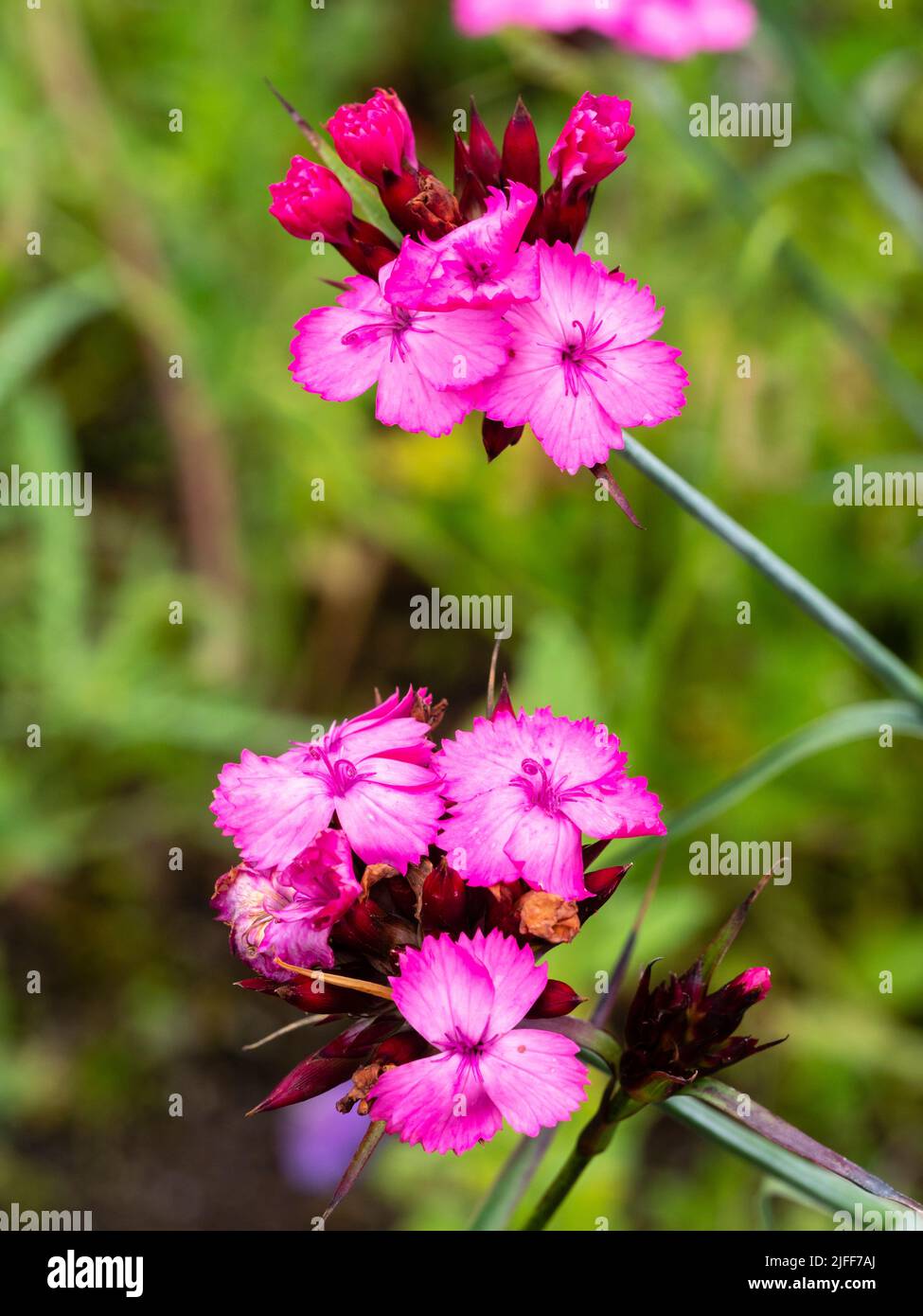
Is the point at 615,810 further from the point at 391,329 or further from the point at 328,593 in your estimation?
the point at 328,593

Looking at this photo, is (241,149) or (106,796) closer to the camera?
(241,149)

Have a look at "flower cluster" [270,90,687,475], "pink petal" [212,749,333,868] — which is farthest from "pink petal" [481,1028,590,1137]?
"flower cluster" [270,90,687,475]

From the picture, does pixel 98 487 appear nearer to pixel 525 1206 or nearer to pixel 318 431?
pixel 318 431

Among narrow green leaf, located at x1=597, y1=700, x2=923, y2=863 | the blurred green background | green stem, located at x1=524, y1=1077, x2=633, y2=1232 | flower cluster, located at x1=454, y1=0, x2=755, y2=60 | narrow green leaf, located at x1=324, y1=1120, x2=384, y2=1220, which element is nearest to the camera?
narrow green leaf, located at x1=324, y1=1120, x2=384, y2=1220

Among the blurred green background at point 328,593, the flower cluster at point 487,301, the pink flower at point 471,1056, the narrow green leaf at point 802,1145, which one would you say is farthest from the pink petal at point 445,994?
the blurred green background at point 328,593

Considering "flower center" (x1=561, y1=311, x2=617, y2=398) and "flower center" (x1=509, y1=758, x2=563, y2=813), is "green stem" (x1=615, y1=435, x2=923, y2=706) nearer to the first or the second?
"flower center" (x1=561, y1=311, x2=617, y2=398)
